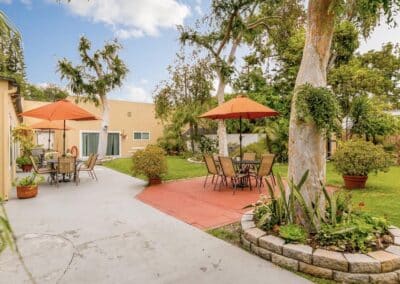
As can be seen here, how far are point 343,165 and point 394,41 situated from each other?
14.8 m

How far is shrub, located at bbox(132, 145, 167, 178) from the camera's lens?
335 inches

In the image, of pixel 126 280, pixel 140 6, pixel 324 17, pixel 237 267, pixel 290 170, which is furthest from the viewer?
pixel 140 6

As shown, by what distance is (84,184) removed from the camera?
30.1 ft

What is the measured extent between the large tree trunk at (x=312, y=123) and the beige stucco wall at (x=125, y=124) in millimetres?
19172

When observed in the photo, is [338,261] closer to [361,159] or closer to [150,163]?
[361,159]

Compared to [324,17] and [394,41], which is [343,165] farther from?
[394,41]

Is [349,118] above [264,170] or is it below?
above

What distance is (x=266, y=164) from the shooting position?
24.2 feet

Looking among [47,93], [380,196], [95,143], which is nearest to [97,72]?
[95,143]

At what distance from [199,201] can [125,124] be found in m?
17.1

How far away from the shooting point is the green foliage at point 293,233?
11.6 feet

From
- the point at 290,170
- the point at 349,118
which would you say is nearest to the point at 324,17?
the point at 290,170

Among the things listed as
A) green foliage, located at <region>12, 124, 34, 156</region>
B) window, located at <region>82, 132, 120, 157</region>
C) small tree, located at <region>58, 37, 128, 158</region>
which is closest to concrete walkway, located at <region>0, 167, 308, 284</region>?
green foliage, located at <region>12, 124, 34, 156</region>

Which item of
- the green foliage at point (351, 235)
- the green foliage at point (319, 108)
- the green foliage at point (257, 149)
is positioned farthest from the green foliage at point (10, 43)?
the green foliage at point (257, 149)
